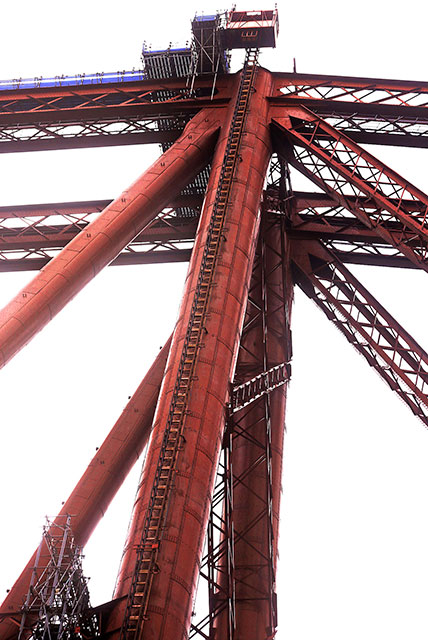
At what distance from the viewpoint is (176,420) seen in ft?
53.1

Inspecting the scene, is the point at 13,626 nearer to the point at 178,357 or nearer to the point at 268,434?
the point at 178,357

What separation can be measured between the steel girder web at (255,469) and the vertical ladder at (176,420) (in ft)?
4.70

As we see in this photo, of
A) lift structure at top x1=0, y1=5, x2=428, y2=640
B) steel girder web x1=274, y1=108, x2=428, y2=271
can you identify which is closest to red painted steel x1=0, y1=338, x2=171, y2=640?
lift structure at top x1=0, y1=5, x2=428, y2=640

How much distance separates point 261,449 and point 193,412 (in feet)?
22.3

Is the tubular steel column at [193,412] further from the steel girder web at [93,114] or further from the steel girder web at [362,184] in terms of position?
the steel girder web at [93,114]

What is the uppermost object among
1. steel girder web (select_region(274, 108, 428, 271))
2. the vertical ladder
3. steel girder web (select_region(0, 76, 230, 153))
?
steel girder web (select_region(0, 76, 230, 153))

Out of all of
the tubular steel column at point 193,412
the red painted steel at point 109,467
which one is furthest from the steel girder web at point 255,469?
the red painted steel at point 109,467

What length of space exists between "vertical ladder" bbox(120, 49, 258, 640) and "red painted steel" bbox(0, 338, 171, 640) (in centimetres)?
441

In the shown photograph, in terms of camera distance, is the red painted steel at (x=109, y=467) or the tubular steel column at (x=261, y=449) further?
the tubular steel column at (x=261, y=449)

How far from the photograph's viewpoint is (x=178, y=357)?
17547mm

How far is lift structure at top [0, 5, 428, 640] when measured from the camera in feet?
50.0

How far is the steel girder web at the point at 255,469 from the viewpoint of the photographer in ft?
58.6

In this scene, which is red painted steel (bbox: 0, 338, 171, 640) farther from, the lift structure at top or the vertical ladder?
the vertical ladder

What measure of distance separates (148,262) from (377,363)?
941cm
